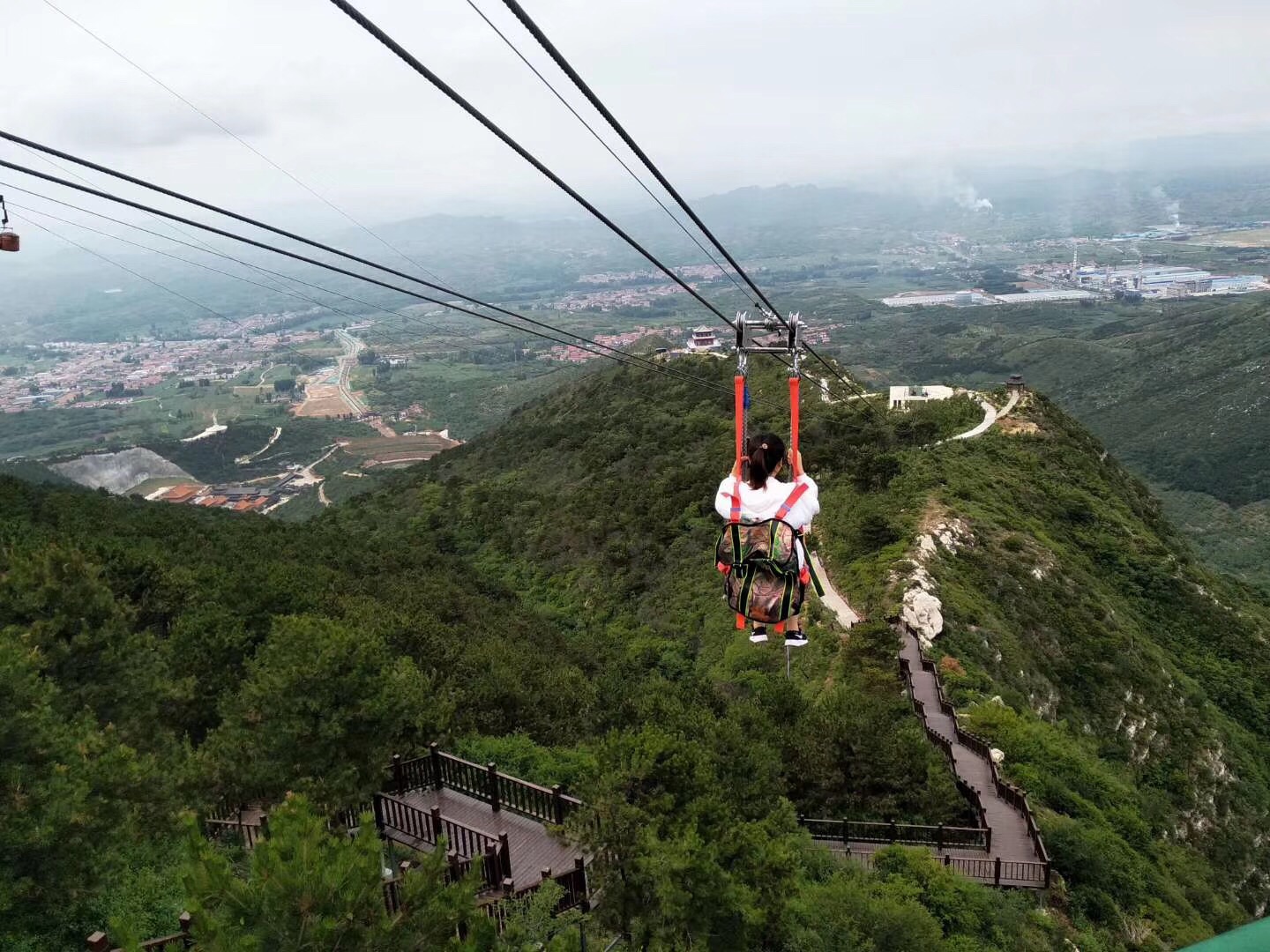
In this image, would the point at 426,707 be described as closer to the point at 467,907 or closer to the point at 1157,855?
the point at 467,907

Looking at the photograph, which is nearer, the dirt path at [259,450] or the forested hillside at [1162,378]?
the forested hillside at [1162,378]

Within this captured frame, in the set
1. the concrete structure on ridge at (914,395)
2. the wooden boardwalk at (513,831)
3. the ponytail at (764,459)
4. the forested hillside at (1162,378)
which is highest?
the ponytail at (764,459)

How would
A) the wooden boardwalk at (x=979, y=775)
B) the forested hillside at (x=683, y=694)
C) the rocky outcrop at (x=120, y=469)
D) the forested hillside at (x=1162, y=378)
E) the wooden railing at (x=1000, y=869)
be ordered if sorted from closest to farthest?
the forested hillside at (x=683, y=694)
the wooden railing at (x=1000, y=869)
the wooden boardwalk at (x=979, y=775)
the forested hillside at (x=1162, y=378)
the rocky outcrop at (x=120, y=469)

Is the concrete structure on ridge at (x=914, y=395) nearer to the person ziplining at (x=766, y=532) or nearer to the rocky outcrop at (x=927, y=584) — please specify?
the rocky outcrop at (x=927, y=584)

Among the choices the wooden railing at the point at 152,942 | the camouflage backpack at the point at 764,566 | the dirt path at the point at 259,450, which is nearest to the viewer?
the wooden railing at the point at 152,942

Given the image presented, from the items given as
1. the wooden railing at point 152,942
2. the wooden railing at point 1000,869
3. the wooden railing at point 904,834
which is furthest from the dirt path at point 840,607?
the wooden railing at point 152,942

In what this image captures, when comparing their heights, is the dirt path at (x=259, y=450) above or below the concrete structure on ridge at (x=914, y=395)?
below

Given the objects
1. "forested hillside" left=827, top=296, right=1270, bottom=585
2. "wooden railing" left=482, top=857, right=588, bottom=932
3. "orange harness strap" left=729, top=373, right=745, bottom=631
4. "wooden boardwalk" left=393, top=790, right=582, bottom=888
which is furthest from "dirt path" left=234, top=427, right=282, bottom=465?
"orange harness strap" left=729, top=373, right=745, bottom=631
